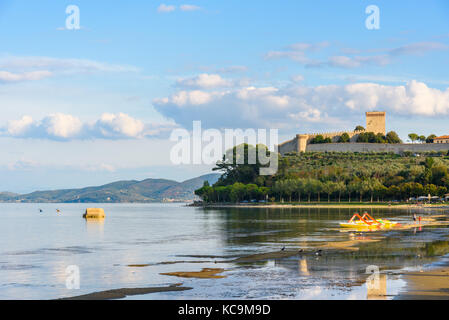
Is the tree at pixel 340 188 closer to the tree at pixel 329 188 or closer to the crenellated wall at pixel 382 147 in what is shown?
the tree at pixel 329 188

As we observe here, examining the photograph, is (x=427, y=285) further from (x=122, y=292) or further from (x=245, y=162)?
(x=245, y=162)

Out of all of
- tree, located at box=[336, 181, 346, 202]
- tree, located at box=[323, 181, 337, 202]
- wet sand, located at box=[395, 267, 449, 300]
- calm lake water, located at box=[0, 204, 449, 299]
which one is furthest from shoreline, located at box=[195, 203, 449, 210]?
wet sand, located at box=[395, 267, 449, 300]

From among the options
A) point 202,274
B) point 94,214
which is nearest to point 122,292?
point 202,274

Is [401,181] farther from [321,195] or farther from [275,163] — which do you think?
[275,163]

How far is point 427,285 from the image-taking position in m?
21.8

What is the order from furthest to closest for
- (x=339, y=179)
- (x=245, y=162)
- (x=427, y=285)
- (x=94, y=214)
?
(x=245, y=162) → (x=339, y=179) → (x=94, y=214) → (x=427, y=285)

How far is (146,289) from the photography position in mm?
22812

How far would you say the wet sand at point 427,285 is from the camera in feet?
64.4

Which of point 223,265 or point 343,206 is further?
point 343,206

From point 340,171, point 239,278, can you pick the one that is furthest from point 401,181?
point 239,278

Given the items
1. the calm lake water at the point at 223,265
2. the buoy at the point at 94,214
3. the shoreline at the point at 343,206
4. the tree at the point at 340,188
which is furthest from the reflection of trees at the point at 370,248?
the tree at the point at 340,188

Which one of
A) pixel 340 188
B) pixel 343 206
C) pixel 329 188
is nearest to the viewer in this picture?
pixel 343 206

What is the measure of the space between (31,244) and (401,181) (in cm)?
11436

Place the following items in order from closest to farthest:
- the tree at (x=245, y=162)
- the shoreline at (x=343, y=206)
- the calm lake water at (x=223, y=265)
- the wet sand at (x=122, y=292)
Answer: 1. the wet sand at (x=122, y=292)
2. the calm lake water at (x=223, y=265)
3. the shoreline at (x=343, y=206)
4. the tree at (x=245, y=162)
